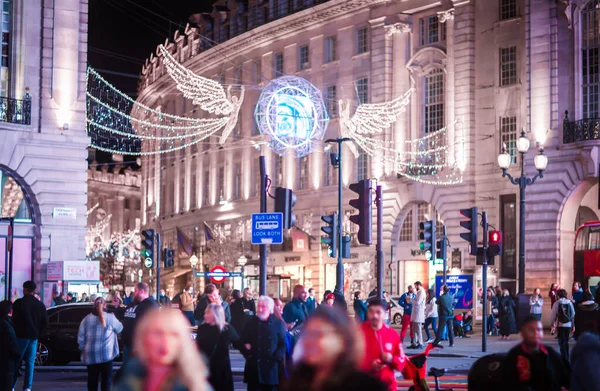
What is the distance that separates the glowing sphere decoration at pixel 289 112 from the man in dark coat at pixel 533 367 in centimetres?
3115

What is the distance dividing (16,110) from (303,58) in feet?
97.6

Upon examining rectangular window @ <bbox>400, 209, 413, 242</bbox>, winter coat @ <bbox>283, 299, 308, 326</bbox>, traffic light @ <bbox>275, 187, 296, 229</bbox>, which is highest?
rectangular window @ <bbox>400, 209, 413, 242</bbox>

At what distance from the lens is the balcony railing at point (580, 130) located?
48094 millimetres

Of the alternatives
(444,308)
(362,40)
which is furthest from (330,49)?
(444,308)

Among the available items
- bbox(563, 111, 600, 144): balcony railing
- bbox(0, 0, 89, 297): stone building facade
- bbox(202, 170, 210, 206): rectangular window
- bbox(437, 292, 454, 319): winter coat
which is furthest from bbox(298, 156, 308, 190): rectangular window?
bbox(437, 292, 454, 319): winter coat

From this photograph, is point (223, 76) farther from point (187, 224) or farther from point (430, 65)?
point (430, 65)

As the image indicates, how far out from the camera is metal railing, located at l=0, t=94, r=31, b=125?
39.7 meters

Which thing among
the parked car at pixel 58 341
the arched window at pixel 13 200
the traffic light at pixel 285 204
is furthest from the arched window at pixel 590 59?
the traffic light at pixel 285 204

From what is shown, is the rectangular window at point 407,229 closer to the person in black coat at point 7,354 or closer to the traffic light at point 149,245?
the traffic light at point 149,245

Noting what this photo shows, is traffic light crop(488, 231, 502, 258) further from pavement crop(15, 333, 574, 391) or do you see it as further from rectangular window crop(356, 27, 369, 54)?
rectangular window crop(356, 27, 369, 54)

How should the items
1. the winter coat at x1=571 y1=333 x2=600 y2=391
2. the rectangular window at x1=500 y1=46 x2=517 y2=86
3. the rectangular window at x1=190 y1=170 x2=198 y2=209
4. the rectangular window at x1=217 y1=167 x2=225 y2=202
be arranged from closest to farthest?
the winter coat at x1=571 y1=333 x2=600 y2=391 → the rectangular window at x1=500 y1=46 x2=517 y2=86 → the rectangular window at x1=217 y1=167 x2=225 y2=202 → the rectangular window at x1=190 y1=170 x2=198 y2=209

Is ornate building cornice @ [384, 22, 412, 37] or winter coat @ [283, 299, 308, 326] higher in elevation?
ornate building cornice @ [384, 22, 412, 37]

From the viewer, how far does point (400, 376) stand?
23.5 meters

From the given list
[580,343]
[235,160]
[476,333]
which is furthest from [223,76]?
[580,343]
